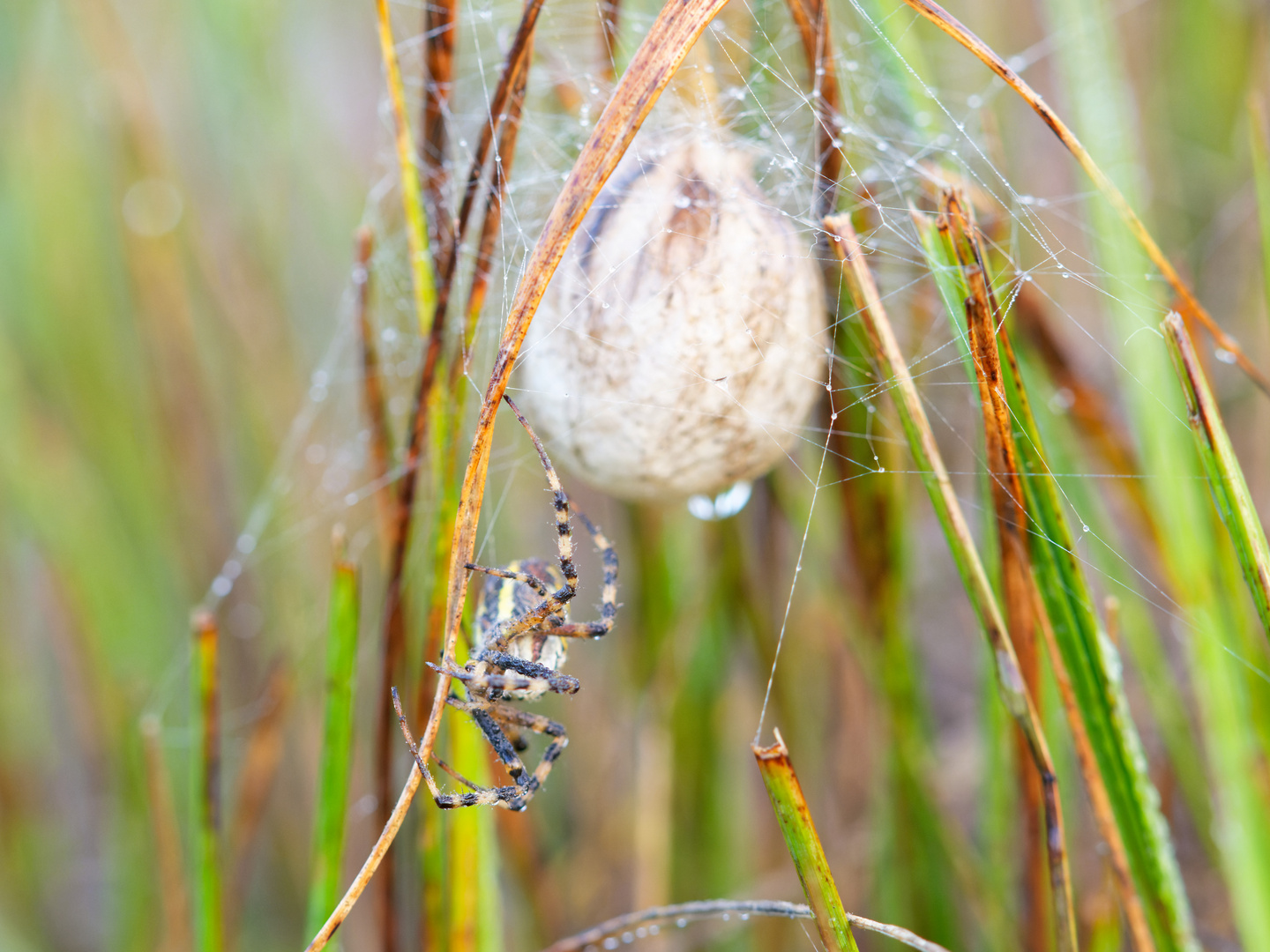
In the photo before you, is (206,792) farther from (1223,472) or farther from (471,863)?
(1223,472)

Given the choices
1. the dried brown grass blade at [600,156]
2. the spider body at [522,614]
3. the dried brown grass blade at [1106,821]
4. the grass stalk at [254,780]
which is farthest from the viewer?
the grass stalk at [254,780]

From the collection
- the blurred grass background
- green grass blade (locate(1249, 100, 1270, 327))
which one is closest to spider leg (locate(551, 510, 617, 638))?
the blurred grass background

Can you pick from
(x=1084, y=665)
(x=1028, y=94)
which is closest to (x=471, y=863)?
(x=1084, y=665)

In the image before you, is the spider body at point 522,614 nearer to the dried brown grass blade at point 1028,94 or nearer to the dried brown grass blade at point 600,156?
the dried brown grass blade at point 600,156

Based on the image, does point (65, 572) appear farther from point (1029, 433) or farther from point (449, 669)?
point (1029, 433)

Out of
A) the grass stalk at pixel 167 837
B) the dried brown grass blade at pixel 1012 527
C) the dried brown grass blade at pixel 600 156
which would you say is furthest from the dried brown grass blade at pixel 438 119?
the grass stalk at pixel 167 837

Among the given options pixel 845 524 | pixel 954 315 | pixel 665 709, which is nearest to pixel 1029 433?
pixel 954 315
